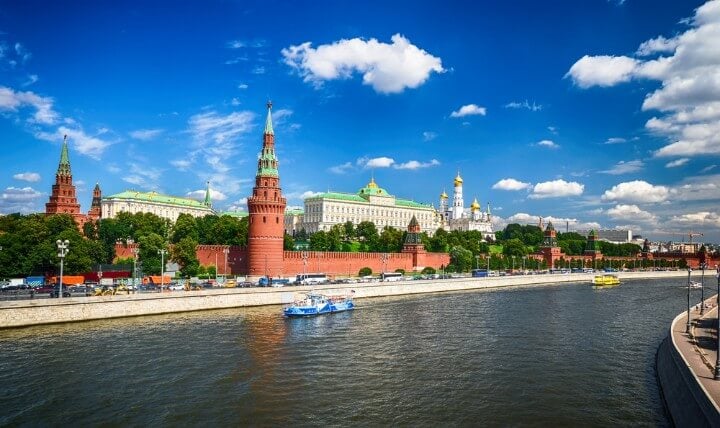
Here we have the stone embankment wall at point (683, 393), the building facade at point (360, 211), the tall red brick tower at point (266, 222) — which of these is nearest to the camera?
the stone embankment wall at point (683, 393)

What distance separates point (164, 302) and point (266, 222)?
22.2 meters

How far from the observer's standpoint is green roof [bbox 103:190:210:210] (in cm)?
14450

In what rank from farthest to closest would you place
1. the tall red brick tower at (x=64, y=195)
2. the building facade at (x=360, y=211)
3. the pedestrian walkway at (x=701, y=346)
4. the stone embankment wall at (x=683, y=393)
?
the building facade at (x=360, y=211), the tall red brick tower at (x=64, y=195), the pedestrian walkway at (x=701, y=346), the stone embankment wall at (x=683, y=393)

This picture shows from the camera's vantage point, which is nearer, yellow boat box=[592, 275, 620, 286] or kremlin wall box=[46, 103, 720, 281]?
kremlin wall box=[46, 103, 720, 281]

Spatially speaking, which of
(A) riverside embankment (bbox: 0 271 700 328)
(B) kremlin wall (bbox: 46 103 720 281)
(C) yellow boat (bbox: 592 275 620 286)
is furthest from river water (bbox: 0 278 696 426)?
(C) yellow boat (bbox: 592 275 620 286)

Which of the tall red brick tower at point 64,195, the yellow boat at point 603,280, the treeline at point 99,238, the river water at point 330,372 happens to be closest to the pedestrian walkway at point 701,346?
the river water at point 330,372

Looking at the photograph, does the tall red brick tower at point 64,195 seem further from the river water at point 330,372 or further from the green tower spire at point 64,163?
the river water at point 330,372

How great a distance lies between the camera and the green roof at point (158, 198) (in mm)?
144500

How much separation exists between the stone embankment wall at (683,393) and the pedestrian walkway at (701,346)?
0.65ft

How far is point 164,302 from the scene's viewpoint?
141 ft

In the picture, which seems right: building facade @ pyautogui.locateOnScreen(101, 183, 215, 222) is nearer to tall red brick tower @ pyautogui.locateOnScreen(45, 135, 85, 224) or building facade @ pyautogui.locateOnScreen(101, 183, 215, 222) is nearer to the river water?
tall red brick tower @ pyautogui.locateOnScreen(45, 135, 85, 224)

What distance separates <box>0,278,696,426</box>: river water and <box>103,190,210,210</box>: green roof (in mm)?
112170

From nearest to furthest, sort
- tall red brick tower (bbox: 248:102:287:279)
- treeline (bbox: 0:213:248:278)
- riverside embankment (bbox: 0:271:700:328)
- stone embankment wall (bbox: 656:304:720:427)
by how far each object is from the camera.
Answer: stone embankment wall (bbox: 656:304:720:427) < riverside embankment (bbox: 0:271:700:328) < treeline (bbox: 0:213:248:278) < tall red brick tower (bbox: 248:102:287:279)

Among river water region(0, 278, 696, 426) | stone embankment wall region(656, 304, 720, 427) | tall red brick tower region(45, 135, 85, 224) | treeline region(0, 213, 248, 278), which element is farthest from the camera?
tall red brick tower region(45, 135, 85, 224)
